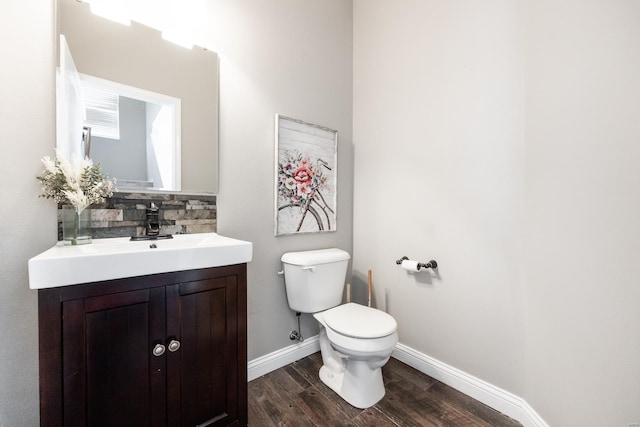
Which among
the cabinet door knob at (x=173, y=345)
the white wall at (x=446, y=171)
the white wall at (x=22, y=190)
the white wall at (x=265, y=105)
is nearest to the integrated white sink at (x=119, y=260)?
the white wall at (x=22, y=190)

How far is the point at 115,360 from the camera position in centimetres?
88

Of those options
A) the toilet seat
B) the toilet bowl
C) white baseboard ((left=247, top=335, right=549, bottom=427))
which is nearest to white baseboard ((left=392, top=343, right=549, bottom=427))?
white baseboard ((left=247, top=335, right=549, bottom=427))

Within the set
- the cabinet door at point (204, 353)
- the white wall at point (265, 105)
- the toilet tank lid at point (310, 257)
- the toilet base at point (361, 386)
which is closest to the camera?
the cabinet door at point (204, 353)

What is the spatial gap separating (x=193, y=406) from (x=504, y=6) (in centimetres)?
241

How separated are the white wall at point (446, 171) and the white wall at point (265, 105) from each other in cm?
38

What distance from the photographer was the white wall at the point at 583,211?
0.85 m

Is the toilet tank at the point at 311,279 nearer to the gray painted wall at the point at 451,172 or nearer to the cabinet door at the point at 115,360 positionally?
the gray painted wall at the point at 451,172

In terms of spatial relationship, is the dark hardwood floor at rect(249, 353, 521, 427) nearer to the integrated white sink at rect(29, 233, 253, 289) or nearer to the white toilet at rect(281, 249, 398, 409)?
the white toilet at rect(281, 249, 398, 409)

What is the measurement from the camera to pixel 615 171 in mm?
895

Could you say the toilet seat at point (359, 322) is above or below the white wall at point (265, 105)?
below

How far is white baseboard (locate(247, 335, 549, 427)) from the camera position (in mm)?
1309

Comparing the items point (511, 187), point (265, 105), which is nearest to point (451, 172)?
point (511, 187)

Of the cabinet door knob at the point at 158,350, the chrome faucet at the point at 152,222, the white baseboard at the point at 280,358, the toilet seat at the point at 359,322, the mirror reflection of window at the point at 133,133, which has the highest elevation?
the mirror reflection of window at the point at 133,133

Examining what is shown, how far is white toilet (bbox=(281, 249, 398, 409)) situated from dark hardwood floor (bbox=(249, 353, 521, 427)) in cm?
8
